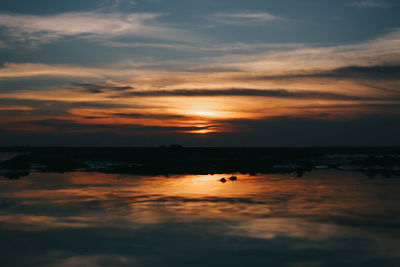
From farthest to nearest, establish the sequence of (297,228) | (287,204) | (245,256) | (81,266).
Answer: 1. (287,204)
2. (297,228)
3. (245,256)
4. (81,266)

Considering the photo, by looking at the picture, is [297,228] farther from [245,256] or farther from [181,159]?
[181,159]

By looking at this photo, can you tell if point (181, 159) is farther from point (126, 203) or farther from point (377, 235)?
point (377, 235)

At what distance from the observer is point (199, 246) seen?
1408 cm

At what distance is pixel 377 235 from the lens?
50.9 ft

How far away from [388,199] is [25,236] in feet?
64.2

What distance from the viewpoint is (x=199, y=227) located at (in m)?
16.8

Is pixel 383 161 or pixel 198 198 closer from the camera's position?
pixel 198 198

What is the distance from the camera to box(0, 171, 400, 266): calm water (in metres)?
12.9

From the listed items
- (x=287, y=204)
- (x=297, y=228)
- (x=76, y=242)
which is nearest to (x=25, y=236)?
(x=76, y=242)

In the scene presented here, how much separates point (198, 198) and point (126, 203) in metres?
4.45

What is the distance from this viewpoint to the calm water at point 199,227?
12.9 metres

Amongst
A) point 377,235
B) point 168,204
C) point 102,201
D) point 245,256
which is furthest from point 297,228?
point 102,201

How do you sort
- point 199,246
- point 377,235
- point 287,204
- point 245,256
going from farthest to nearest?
1. point 287,204
2. point 377,235
3. point 199,246
4. point 245,256

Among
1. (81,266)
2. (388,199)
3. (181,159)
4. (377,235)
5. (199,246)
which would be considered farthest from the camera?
(181,159)
